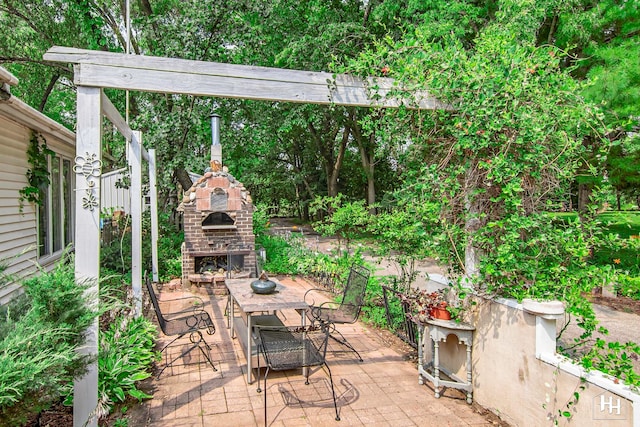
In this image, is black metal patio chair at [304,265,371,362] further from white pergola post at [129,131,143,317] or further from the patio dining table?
white pergola post at [129,131,143,317]

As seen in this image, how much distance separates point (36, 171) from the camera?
19.8 feet

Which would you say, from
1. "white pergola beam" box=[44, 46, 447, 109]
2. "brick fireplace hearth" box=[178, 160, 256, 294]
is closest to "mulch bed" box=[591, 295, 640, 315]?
"white pergola beam" box=[44, 46, 447, 109]

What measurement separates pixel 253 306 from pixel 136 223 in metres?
2.75

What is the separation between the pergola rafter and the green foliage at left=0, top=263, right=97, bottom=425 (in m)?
0.34

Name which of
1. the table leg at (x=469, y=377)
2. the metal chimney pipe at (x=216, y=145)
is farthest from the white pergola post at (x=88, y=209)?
the metal chimney pipe at (x=216, y=145)

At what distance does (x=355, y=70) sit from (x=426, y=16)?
713cm

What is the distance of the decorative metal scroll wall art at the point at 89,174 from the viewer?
3180 mm

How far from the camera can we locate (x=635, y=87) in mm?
7105

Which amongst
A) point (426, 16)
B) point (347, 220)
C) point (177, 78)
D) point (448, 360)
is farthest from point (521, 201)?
point (426, 16)

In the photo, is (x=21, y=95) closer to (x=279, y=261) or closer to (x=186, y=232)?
(x=186, y=232)

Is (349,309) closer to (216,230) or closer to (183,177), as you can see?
(216,230)

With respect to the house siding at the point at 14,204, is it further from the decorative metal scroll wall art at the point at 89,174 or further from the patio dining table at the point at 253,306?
the patio dining table at the point at 253,306

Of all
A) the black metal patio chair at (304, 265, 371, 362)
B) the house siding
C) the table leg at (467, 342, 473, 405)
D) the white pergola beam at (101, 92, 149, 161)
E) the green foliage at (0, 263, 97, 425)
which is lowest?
the table leg at (467, 342, 473, 405)

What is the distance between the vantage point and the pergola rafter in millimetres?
3160
